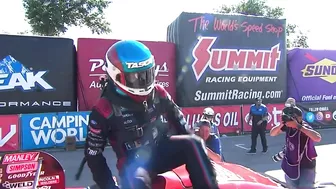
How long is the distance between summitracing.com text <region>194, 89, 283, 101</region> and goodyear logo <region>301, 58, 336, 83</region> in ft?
6.12

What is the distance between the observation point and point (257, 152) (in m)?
9.86

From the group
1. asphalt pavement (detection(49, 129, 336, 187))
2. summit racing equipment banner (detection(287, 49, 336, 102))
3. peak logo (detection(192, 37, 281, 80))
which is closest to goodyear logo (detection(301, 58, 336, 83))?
summit racing equipment banner (detection(287, 49, 336, 102))

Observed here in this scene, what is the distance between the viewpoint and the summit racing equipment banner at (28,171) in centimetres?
234

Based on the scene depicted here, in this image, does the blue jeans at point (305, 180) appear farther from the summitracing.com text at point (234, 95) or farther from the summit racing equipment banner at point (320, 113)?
the summit racing equipment banner at point (320, 113)

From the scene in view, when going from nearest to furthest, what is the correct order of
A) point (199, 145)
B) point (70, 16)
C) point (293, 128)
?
point (199, 145)
point (293, 128)
point (70, 16)

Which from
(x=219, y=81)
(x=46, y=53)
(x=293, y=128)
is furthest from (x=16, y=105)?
(x=293, y=128)

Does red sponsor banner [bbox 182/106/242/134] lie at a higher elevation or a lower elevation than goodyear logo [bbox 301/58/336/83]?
lower

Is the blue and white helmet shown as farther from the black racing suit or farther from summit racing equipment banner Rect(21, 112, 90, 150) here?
summit racing equipment banner Rect(21, 112, 90, 150)

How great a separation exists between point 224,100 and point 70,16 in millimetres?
22823

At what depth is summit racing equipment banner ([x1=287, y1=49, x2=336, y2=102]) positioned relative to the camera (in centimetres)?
1579

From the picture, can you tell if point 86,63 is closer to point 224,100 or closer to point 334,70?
point 224,100

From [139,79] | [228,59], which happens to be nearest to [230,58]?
[228,59]

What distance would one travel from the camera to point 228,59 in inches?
571

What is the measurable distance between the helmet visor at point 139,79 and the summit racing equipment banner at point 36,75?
33.2 ft
